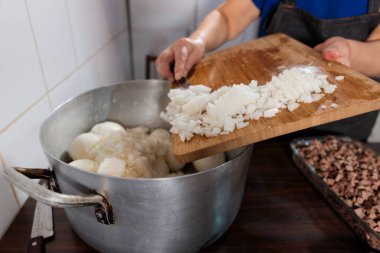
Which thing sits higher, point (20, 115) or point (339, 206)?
point (20, 115)

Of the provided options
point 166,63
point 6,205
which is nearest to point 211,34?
point 166,63

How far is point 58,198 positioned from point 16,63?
33 centimetres

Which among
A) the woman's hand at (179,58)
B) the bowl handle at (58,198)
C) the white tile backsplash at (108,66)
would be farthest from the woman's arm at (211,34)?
the bowl handle at (58,198)

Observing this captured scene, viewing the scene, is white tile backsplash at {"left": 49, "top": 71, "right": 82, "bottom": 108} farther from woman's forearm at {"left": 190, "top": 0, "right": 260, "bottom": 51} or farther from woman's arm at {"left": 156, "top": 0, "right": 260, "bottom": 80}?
woman's forearm at {"left": 190, "top": 0, "right": 260, "bottom": 51}

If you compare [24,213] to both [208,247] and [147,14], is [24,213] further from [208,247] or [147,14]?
[147,14]

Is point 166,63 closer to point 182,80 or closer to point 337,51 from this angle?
point 182,80

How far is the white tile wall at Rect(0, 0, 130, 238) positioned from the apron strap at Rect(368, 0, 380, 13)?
74 cm

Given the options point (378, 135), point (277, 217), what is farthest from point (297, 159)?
point (378, 135)

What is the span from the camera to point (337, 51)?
58 centimetres

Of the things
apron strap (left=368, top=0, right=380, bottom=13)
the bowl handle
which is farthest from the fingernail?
apron strap (left=368, top=0, right=380, bottom=13)

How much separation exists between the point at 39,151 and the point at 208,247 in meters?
0.42

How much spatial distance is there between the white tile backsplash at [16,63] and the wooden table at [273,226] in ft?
0.68

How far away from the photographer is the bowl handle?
1.18 ft

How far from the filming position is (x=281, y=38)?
724 millimetres
